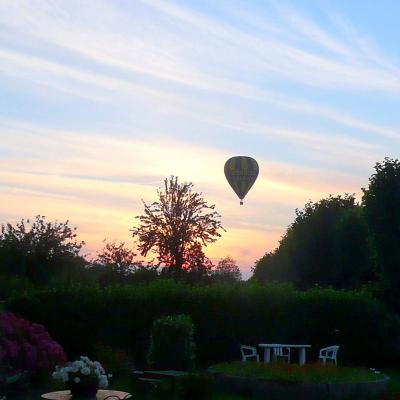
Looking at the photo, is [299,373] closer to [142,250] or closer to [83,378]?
[83,378]

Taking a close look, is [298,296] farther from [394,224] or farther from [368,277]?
[368,277]

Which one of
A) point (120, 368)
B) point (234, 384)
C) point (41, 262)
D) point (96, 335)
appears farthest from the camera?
point (41, 262)

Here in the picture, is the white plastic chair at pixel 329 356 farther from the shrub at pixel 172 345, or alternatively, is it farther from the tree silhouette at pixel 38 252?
the tree silhouette at pixel 38 252

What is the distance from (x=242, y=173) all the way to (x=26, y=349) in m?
18.2

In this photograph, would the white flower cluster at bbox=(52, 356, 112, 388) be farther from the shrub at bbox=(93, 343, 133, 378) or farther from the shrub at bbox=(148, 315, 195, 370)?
the shrub at bbox=(148, 315, 195, 370)

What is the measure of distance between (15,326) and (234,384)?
16.5ft

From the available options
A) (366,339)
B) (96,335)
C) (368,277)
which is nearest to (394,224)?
(366,339)

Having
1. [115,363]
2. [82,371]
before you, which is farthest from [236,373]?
[82,371]

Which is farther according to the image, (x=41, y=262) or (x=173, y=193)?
(x=173, y=193)

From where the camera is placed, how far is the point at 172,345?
73.9ft

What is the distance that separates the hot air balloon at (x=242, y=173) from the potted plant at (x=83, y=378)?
2127 centimetres

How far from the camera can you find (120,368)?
2178 cm

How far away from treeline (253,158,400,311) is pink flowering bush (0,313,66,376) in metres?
15.6

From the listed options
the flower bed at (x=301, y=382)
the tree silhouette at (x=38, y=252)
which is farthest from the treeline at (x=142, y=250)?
the flower bed at (x=301, y=382)
